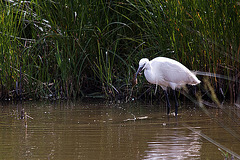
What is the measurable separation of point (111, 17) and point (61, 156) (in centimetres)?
518

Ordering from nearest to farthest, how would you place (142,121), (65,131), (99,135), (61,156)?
(61,156) < (99,135) < (65,131) < (142,121)

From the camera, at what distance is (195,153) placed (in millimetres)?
3285

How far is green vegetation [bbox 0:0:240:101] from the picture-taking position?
21.0ft

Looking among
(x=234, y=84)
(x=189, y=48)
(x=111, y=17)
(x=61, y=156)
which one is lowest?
(x=61, y=156)


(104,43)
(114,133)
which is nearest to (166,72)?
(104,43)

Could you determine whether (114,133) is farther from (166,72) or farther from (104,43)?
(104,43)

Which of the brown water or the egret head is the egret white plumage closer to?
the egret head

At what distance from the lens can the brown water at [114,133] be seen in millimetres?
3326

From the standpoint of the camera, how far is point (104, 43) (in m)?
7.86

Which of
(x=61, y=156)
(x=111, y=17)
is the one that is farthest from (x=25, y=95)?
(x=61, y=156)

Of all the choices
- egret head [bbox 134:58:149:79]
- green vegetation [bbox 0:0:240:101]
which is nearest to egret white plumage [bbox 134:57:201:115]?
egret head [bbox 134:58:149:79]

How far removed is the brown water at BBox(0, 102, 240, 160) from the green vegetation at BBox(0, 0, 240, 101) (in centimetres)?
86

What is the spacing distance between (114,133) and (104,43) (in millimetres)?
3665

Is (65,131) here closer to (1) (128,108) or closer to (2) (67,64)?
(1) (128,108)
